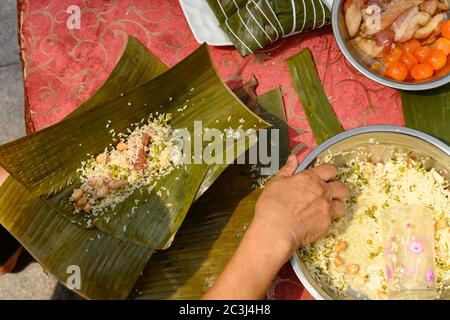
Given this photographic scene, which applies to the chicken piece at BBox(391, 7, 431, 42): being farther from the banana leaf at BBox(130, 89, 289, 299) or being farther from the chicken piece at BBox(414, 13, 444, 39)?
the banana leaf at BBox(130, 89, 289, 299)

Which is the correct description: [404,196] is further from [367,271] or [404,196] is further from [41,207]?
[41,207]

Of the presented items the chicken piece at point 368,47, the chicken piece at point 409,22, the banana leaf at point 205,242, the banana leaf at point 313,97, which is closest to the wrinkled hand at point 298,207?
the banana leaf at point 205,242

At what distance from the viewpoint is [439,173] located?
1.88 m

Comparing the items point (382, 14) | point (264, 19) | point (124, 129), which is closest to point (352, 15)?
point (382, 14)

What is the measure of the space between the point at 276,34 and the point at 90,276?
1252 mm

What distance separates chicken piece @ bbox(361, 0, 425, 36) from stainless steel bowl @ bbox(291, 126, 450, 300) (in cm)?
48

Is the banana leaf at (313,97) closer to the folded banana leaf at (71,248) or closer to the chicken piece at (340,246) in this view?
the chicken piece at (340,246)

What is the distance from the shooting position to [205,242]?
1914mm

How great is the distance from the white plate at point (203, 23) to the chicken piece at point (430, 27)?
803 millimetres

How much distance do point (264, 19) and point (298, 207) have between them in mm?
842

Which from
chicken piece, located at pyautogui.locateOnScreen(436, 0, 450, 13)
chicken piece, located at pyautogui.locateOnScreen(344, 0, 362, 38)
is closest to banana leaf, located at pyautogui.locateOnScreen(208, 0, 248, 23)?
chicken piece, located at pyautogui.locateOnScreen(344, 0, 362, 38)

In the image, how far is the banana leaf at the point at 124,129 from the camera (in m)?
1.77

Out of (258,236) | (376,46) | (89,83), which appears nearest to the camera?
(258,236)
